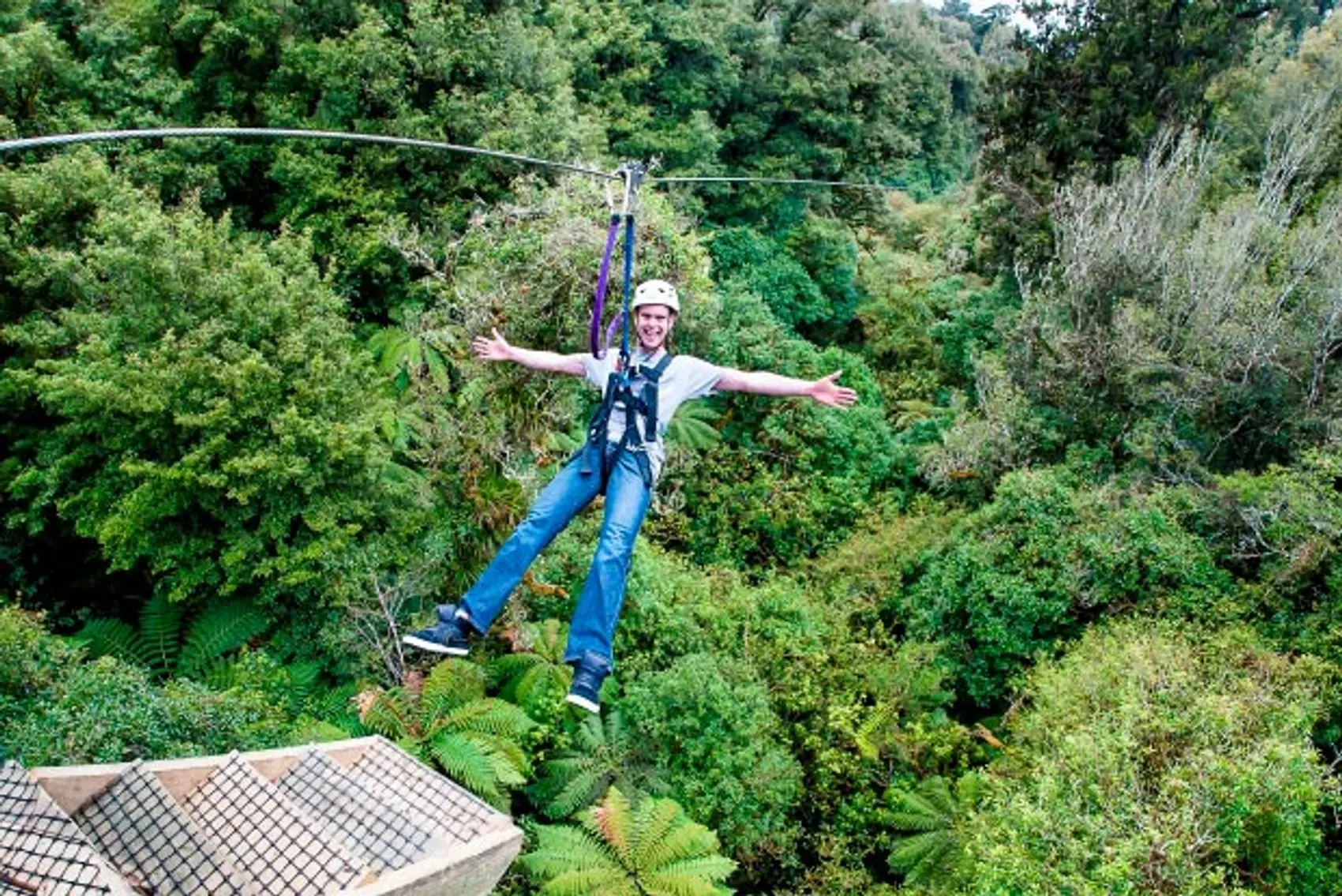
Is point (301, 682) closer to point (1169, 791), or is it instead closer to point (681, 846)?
point (681, 846)

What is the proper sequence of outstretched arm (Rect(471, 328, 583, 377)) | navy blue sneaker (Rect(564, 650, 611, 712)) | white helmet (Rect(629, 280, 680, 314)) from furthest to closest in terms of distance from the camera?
1. outstretched arm (Rect(471, 328, 583, 377))
2. white helmet (Rect(629, 280, 680, 314))
3. navy blue sneaker (Rect(564, 650, 611, 712))

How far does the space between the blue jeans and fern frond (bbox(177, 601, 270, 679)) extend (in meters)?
4.93

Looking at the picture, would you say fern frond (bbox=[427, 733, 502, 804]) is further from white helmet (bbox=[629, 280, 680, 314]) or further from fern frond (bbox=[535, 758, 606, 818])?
white helmet (bbox=[629, 280, 680, 314])

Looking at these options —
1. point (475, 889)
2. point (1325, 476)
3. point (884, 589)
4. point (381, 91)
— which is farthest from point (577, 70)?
point (475, 889)

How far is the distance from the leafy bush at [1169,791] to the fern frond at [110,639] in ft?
28.0

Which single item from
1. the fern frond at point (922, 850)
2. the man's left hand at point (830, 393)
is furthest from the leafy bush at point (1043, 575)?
the man's left hand at point (830, 393)

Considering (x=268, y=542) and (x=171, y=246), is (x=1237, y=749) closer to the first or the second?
(x=268, y=542)

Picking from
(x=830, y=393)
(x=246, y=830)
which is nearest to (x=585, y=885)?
(x=246, y=830)

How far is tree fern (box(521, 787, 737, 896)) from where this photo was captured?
7.82 meters

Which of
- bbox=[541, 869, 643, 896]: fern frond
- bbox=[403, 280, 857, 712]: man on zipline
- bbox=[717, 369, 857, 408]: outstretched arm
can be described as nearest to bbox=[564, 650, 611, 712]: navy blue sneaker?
bbox=[403, 280, 857, 712]: man on zipline

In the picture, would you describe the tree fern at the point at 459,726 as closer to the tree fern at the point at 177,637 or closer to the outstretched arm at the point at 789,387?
the tree fern at the point at 177,637

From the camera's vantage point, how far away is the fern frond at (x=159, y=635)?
913cm

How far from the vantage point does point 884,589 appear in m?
13.4

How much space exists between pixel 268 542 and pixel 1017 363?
12.1 meters
